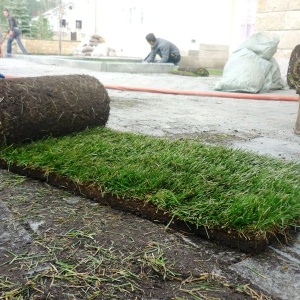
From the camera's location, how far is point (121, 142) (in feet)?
8.24

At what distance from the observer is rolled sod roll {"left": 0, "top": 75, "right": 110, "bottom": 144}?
7.76ft

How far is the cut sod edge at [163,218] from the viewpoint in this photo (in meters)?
1.41

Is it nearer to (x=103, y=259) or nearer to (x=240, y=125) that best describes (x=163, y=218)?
(x=103, y=259)

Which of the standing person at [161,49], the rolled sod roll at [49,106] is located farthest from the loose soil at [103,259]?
the standing person at [161,49]

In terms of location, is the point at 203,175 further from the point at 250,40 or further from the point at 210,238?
the point at 250,40

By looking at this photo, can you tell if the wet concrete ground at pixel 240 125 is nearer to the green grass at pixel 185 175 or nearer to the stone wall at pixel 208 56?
the green grass at pixel 185 175

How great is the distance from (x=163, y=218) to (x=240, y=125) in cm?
258

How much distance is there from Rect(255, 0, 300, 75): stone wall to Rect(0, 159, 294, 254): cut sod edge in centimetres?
750

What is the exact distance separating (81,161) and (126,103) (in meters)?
3.18

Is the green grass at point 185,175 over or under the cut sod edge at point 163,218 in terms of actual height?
over

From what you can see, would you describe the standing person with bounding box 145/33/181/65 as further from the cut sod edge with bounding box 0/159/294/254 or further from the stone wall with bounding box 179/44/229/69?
the cut sod edge with bounding box 0/159/294/254

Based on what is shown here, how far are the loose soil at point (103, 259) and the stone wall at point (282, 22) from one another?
25.4 ft

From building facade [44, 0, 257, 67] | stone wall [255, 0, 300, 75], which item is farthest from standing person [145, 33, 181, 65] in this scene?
stone wall [255, 0, 300, 75]

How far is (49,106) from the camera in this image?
2.57 metres
